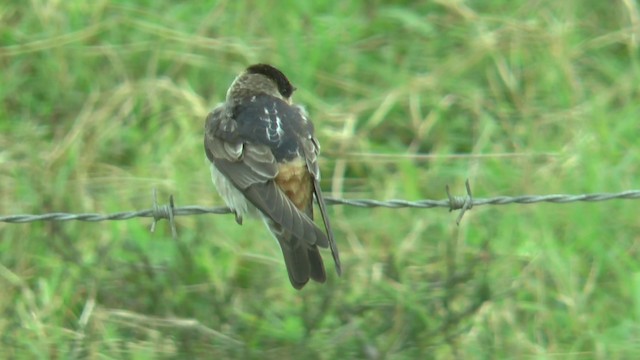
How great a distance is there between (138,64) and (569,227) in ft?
7.61

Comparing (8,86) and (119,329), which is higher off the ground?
(8,86)

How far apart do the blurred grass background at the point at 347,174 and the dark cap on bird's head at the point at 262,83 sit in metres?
0.59

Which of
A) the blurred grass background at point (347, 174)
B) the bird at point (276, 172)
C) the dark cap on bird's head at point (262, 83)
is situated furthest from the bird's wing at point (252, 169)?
the blurred grass background at point (347, 174)

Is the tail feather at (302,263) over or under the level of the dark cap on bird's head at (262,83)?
under

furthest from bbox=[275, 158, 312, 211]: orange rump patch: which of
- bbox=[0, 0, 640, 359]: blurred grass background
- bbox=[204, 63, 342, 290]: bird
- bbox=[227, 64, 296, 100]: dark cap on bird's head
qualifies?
bbox=[227, 64, 296, 100]: dark cap on bird's head

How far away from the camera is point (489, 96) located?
7043mm

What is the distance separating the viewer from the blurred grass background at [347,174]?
5.07m

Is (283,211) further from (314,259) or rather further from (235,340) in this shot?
(235,340)

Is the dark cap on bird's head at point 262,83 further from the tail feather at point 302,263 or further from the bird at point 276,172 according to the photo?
the tail feather at point 302,263

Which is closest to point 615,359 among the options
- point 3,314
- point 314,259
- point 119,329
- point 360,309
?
point 360,309

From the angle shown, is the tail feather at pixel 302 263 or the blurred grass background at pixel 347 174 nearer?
the tail feather at pixel 302 263

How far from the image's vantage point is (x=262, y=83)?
532 cm

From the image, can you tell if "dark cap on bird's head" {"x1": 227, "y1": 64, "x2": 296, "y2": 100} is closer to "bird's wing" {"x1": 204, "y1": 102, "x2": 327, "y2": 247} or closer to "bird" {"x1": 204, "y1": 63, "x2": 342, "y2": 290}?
"bird" {"x1": 204, "y1": 63, "x2": 342, "y2": 290}

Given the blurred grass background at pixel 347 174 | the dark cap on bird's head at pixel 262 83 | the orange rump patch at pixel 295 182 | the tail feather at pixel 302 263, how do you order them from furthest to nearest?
the dark cap on bird's head at pixel 262 83, the blurred grass background at pixel 347 174, the orange rump patch at pixel 295 182, the tail feather at pixel 302 263
